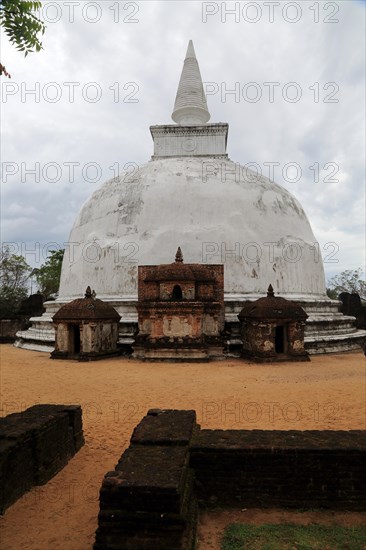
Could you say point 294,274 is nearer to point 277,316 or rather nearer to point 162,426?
point 277,316

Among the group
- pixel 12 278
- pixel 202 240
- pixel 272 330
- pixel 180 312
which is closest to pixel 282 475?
pixel 272 330

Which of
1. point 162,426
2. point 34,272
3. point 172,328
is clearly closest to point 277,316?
point 172,328

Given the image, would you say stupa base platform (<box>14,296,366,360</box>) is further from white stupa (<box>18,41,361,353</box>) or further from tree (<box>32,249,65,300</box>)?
tree (<box>32,249,65,300</box>)

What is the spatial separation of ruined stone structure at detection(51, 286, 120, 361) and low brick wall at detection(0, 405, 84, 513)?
25.0 feet

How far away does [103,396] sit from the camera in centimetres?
728

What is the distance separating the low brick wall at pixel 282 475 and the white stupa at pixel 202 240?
1003cm

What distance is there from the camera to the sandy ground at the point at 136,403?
311 centimetres

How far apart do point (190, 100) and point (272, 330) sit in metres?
15.4

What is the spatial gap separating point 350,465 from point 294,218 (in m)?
14.5

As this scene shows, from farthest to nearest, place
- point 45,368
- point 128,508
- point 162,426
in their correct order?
point 45,368 → point 162,426 → point 128,508

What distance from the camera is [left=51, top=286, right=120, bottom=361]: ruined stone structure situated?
12242 millimetres

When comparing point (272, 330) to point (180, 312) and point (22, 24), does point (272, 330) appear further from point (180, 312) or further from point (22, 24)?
point (22, 24)

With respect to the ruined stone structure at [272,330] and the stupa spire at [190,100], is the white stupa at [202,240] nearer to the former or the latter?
the ruined stone structure at [272,330]

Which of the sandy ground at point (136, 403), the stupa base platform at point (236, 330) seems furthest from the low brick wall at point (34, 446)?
the stupa base platform at point (236, 330)
